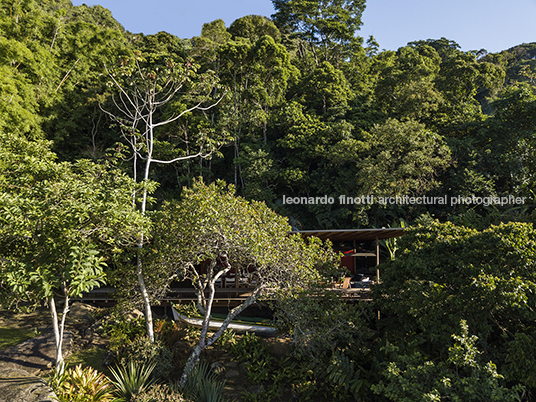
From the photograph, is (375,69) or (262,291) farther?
(375,69)

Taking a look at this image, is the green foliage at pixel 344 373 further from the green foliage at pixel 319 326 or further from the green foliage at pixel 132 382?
the green foliage at pixel 132 382

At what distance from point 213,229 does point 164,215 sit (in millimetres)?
1588

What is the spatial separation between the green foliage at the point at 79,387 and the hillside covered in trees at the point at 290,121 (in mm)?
10551

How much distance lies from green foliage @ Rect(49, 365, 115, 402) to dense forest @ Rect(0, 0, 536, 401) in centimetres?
178

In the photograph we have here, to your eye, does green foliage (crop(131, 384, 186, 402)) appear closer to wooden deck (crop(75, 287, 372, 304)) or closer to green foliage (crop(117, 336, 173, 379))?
green foliage (crop(117, 336, 173, 379))

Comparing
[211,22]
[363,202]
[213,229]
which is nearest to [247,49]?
[211,22]

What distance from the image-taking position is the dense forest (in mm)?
6109

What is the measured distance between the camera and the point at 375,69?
101 feet

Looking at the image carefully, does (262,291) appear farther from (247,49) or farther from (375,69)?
→ (375,69)

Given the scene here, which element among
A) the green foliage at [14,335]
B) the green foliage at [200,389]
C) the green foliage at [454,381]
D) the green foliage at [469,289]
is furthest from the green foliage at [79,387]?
the green foliage at [469,289]

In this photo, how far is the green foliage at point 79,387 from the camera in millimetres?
6539

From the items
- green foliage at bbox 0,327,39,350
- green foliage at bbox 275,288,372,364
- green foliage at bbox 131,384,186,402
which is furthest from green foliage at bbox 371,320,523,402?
green foliage at bbox 0,327,39,350

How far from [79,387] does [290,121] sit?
18.8 metres

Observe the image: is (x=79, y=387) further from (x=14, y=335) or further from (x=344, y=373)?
(x=344, y=373)
